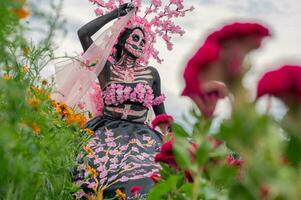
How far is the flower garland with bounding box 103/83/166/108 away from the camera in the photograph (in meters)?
3.63

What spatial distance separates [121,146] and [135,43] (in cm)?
97

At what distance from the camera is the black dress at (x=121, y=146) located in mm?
3015

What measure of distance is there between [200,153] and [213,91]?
8 cm

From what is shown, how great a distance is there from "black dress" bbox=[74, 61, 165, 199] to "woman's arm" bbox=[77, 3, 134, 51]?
0.27 meters

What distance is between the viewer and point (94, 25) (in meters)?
3.83

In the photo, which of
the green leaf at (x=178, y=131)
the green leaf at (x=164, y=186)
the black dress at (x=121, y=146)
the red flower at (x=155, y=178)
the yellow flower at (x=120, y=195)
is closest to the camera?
the green leaf at (x=164, y=186)

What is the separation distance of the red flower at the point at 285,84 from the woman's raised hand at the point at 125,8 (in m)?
3.39

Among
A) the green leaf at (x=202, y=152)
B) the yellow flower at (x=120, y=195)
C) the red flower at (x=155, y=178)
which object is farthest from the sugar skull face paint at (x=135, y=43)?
the green leaf at (x=202, y=152)

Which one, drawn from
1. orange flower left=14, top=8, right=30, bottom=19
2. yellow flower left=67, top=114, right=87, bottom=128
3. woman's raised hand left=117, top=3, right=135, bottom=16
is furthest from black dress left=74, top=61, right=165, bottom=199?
orange flower left=14, top=8, right=30, bottom=19

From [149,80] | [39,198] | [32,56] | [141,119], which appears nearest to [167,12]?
[149,80]

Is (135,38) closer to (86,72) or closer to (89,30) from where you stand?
(89,30)

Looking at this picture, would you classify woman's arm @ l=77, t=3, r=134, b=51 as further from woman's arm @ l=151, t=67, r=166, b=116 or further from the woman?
woman's arm @ l=151, t=67, r=166, b=116

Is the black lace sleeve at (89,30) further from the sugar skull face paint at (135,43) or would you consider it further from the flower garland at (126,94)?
the flower garland at (126,94)

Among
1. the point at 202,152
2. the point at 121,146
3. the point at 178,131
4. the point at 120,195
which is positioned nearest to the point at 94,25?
the point at 121,146
